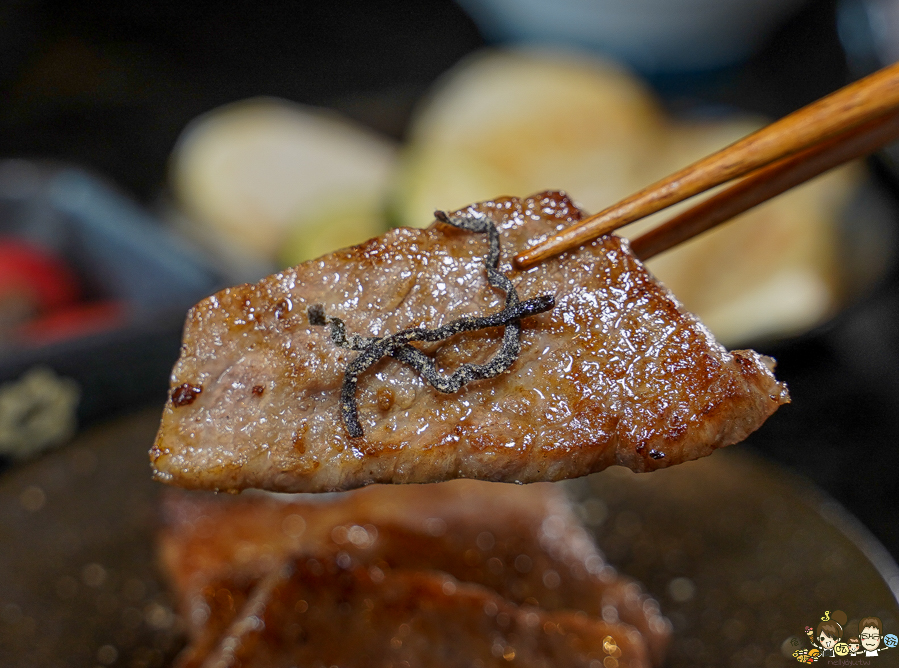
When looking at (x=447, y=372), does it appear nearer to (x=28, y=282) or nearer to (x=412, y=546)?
(x=412, y=546)

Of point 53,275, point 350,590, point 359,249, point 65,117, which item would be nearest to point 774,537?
point 350,590

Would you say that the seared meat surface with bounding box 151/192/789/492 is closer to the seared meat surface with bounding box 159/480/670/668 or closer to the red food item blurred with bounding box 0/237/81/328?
the seared meat surface with bounding box 159/480/670/668

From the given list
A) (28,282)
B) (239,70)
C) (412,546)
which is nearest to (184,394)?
(412,546)

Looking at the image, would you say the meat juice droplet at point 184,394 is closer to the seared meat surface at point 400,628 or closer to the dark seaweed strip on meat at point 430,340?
the dark seaweed strip on meat at point 430,340

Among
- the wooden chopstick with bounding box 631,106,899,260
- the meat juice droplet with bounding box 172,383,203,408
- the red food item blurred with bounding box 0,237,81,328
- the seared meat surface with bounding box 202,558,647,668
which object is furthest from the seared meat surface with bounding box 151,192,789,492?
the red food item blurred with bounding box 0,237,81,328

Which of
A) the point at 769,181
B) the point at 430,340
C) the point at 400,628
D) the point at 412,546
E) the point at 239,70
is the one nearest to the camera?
the point at 430,340

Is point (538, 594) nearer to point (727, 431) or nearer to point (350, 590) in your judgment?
point (350, 590)
